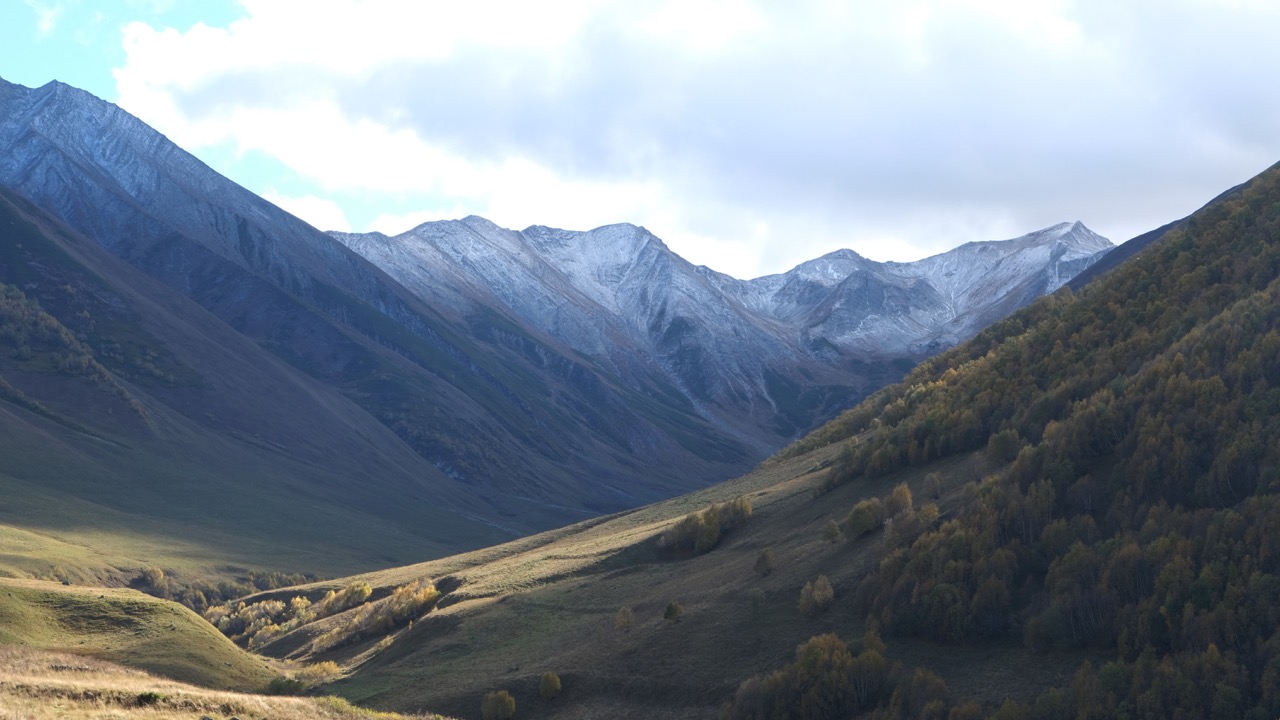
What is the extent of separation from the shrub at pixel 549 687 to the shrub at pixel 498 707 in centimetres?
152

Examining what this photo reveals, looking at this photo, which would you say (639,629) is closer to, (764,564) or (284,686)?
(764,564)

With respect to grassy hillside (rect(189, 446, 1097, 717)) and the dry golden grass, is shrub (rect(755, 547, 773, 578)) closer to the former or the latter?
grassy hillside (rect(189, 446, 1097, 717))

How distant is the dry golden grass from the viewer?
30312 millimetres

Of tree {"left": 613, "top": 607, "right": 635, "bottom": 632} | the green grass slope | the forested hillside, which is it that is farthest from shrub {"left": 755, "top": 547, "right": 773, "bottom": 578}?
the green grass slope

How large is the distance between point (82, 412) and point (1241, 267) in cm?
19142

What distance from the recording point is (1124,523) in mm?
47500

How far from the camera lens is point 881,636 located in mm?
47906

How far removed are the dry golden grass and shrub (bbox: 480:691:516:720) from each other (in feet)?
20.4

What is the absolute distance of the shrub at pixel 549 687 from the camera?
50.9 metres

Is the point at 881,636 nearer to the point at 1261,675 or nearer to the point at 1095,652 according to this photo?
the point at 1095,652

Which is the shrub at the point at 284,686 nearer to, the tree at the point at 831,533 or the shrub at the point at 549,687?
the shrub at the point at 549,687

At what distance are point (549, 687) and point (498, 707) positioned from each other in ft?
8.50

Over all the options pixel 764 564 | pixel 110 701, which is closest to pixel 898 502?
pixel 764 564

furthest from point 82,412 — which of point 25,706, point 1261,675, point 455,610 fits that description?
point 1261,675
